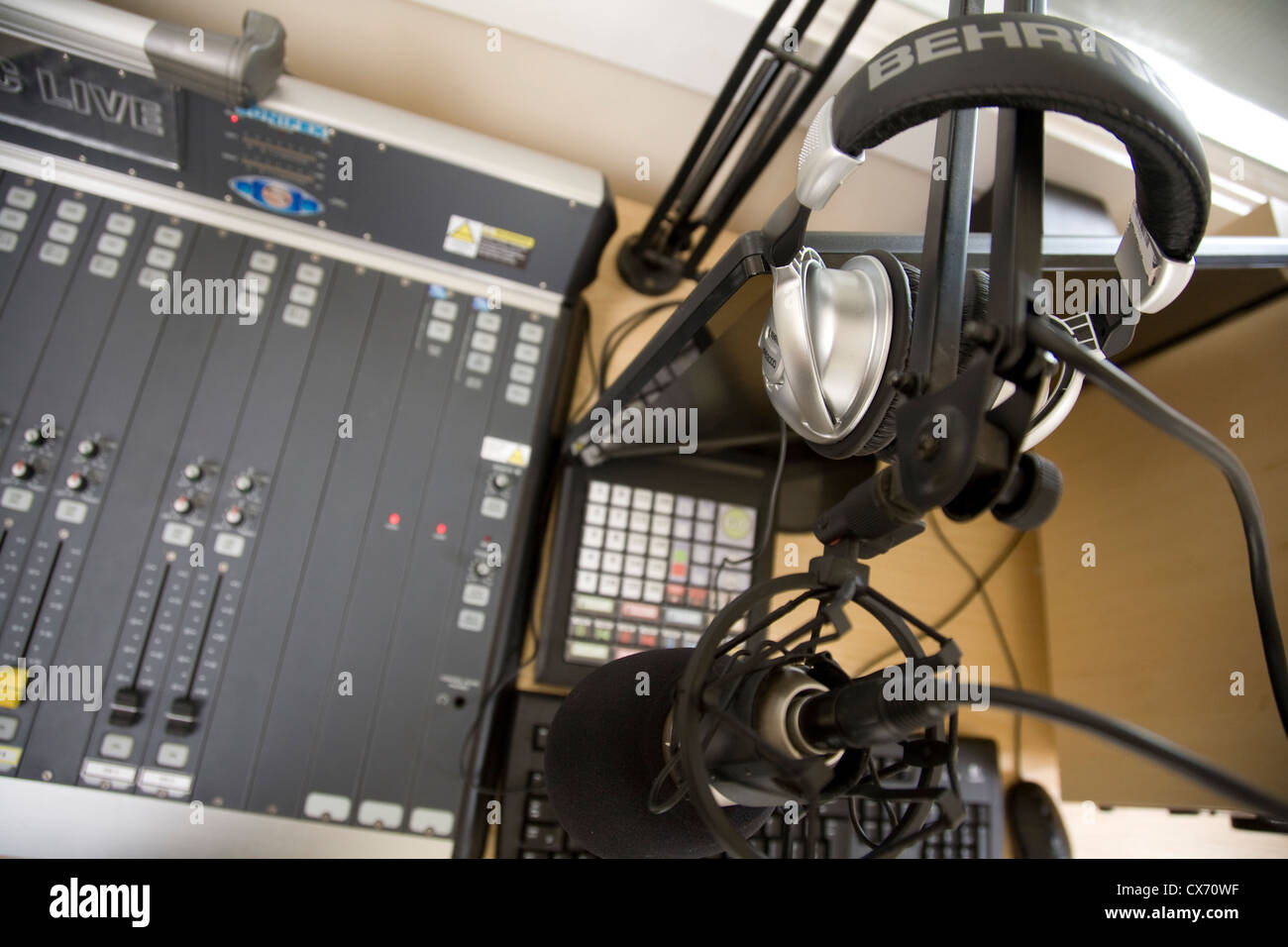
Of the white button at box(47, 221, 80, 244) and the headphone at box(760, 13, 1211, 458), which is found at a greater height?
the white button at box(47, 221, 80, 244)

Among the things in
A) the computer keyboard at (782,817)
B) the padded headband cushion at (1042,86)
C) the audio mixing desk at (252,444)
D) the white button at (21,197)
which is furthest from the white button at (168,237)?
the padded headband cushion at (1042,86)

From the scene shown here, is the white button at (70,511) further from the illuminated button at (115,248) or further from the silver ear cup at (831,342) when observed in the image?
the silver ear cup at (831,342)

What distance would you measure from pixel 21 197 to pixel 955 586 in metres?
1.10

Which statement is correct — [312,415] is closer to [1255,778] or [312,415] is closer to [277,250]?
[277,250]

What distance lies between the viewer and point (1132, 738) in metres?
0.25

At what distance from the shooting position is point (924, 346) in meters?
0.32

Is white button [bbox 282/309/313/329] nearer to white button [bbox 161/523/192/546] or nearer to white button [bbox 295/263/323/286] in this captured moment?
white button [bbox 295/263/323/286]

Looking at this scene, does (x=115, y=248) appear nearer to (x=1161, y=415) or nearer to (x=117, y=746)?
(x=117, y=746)

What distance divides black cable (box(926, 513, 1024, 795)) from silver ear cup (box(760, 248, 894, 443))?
0.57 meters

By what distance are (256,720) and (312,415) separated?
28cm

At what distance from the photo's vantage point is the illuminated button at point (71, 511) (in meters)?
0.63

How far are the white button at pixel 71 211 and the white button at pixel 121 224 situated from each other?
0.02 metres

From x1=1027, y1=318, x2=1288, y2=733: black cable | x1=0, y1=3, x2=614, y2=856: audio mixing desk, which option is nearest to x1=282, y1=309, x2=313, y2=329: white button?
x1=0, y1=3, x2=614, y2=856: audio mixing desk

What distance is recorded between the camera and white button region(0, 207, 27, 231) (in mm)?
672
